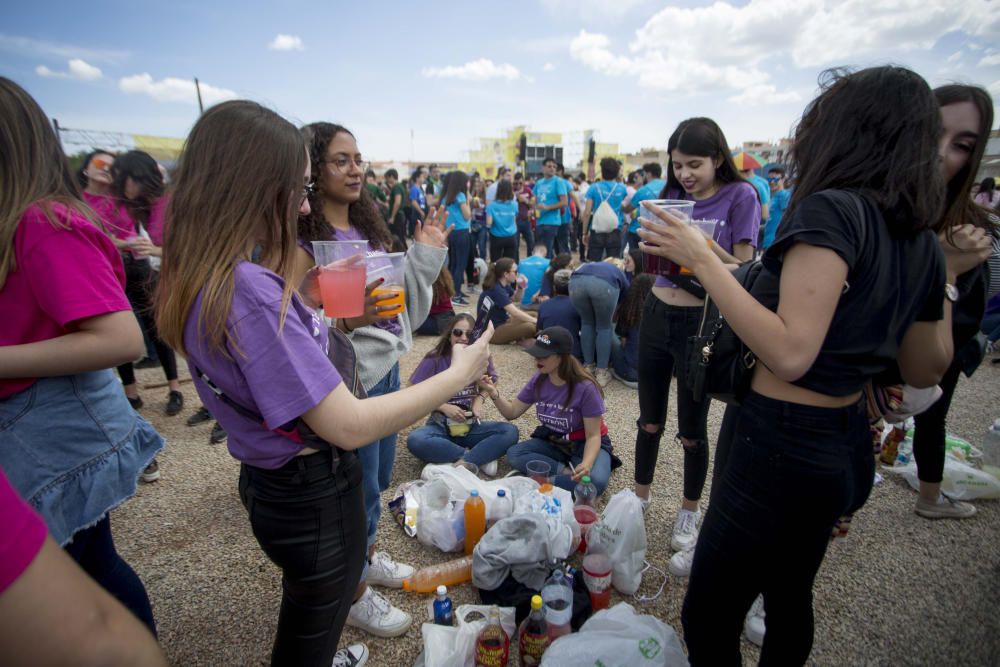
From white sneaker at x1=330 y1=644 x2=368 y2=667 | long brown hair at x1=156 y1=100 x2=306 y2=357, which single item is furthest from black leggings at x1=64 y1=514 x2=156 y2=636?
long brown hair at x1=156 y1=100 x2=306 y2=357

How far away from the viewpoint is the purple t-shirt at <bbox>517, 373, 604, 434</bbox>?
3.49 metres

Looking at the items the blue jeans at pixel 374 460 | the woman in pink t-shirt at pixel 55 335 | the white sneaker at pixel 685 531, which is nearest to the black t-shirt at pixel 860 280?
the blue jeans at pixel 374 460

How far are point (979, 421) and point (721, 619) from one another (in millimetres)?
4967

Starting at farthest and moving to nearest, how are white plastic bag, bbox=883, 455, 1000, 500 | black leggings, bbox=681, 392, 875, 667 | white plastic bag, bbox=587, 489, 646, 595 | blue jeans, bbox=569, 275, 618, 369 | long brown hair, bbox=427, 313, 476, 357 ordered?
blue jeans, bbox=569, 275, 618, 369 < long brown hair, bbox=427, 313, 476, 357 < white plastic bag, bbox=883, 455, 1000, 500 < white plastic bag, bbox=587, 489, 646, 595 < black leggings, bbox=681, 392, 875, 667

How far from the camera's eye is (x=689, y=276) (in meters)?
2.38

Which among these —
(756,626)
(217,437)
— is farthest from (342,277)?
(217,437)

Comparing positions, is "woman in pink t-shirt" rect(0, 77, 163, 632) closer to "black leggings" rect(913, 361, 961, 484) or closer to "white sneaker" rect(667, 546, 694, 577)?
"white sneaker" rect(667, 546, 694, 577)

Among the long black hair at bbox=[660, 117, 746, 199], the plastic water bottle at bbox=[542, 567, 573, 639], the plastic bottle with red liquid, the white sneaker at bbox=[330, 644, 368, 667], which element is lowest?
the white sneaker at bbox=[330, 644, 368, 667]

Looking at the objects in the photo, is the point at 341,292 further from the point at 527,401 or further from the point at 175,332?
the point at 527,401

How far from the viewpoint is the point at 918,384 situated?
5.01ft

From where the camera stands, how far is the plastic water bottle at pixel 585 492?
10.4 ft

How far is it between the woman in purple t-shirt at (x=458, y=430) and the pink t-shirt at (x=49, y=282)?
8.25 ft

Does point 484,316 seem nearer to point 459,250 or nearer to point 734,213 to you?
point 734,213

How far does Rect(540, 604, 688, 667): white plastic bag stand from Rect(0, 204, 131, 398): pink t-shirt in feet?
6.60
